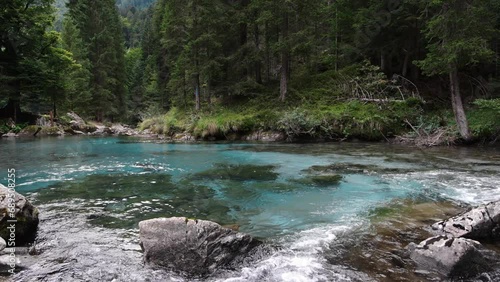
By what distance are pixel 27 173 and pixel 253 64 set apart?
19844 mm

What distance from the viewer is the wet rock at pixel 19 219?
4.98 meters

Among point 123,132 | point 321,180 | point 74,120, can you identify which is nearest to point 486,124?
point 321,180

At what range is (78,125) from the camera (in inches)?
1273

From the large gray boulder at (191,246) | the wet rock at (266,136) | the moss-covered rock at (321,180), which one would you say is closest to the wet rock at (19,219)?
the large gray boulder at (191,246)

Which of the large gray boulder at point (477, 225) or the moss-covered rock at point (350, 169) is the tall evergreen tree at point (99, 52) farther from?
the large gray boulder at point (477, 225)

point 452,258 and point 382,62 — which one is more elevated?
point 382,62

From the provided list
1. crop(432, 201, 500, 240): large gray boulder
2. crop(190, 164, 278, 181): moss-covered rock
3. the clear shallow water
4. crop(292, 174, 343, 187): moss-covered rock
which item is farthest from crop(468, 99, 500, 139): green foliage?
crop(432, 201, 500, 240): large gray boulder

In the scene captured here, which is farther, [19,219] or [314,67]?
[314,67]

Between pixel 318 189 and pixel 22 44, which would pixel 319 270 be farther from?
pixel 22 44

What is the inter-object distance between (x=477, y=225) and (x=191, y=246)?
4265 mm

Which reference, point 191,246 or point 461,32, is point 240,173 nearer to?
point 191,246

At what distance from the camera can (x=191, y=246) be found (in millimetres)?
4426

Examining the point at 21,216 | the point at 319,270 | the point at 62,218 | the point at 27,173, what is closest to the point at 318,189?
the point at 319,270

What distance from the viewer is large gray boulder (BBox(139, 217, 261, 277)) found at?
4.32 metres
